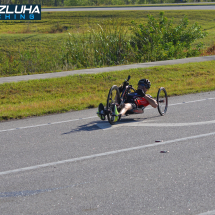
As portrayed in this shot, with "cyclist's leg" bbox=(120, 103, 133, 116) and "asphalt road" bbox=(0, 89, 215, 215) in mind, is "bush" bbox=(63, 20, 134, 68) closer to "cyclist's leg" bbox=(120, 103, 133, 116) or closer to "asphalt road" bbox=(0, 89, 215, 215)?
"asphalt road" bbox=(0, 89, 215, 215)

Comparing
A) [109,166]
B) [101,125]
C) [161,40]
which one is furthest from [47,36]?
[109,166]

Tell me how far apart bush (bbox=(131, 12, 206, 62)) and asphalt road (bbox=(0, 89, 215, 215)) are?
11580 mm

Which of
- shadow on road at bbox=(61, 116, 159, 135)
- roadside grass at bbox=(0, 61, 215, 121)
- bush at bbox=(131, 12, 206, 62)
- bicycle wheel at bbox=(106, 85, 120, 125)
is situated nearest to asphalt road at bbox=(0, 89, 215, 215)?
shadow on road at bbox=(61, 116, 159, 135)

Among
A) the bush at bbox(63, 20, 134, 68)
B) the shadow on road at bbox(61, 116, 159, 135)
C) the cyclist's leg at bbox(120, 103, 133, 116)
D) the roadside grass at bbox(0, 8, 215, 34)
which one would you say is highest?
the roadside grass at bbox(0, 8, 215, 34)

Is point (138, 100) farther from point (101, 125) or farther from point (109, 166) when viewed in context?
point (109, 166)

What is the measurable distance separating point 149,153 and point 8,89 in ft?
27.9

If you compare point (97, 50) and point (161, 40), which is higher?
point (161, 40)

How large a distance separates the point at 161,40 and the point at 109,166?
53.1ft

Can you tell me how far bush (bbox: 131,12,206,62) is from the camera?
796 inches

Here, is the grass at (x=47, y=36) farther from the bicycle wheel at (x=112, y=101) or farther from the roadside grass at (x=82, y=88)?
the bicycle wheel at (x=112, y=101)

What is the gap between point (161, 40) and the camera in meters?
20.7

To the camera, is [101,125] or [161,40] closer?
[101,125]

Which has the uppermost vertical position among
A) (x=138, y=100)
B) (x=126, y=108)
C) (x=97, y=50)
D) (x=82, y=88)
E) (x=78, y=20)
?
(x=78, y=20)

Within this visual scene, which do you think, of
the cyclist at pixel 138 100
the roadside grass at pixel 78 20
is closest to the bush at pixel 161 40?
the roadside grass at pixel 78 20
